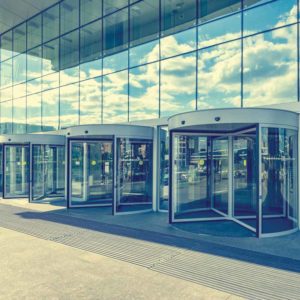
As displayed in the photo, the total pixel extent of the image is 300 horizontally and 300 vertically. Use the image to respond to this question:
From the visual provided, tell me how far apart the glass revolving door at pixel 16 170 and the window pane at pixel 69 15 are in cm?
720

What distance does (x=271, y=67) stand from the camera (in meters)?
10.2

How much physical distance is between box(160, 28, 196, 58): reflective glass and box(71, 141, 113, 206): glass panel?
478 cm

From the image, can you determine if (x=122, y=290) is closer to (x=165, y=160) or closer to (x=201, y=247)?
(x=201, y=247)

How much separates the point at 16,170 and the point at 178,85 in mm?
10379

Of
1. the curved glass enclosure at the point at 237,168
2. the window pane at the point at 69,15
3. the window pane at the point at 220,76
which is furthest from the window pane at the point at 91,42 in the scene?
the curved glass enclosure at the point at 237,168

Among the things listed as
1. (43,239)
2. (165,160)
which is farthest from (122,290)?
(165,160)

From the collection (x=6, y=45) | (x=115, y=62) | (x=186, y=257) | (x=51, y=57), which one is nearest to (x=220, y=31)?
(x=115, y=62)

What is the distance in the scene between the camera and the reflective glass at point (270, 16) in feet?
31.0

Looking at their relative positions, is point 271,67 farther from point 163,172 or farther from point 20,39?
point 20,39

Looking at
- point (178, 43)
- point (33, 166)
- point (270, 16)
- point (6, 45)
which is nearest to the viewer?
point (270, 16)

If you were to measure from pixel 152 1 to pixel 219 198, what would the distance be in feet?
30.2

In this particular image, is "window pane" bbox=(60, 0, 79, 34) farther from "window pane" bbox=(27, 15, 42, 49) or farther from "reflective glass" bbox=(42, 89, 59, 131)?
"reflective glass" bbox=(42, 89, 59, 131)

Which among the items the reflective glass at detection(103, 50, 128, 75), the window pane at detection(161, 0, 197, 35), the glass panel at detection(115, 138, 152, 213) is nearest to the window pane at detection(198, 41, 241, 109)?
the window pane at detection(161, 0, 197, 35)

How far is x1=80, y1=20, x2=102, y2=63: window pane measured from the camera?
1475 centimetres
